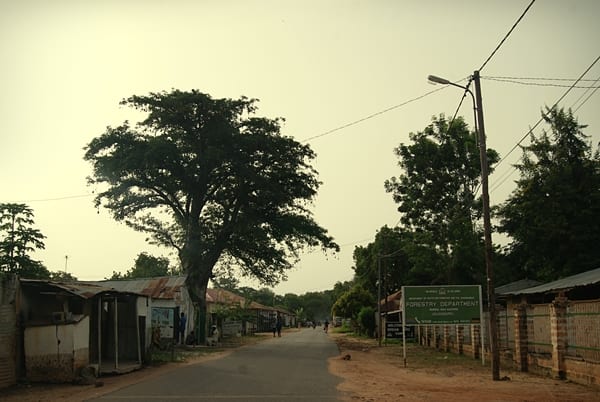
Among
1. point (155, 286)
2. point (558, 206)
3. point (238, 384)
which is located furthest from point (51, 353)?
point (558, 206)

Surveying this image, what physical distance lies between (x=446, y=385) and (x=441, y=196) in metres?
30.4

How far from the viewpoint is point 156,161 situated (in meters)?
36.5

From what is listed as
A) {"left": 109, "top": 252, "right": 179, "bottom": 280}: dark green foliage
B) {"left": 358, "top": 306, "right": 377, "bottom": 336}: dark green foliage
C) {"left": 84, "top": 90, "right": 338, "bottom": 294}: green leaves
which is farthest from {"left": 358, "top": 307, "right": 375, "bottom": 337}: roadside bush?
{"left": 109, "top": 252, "right": 179, "bottom": 280}: dark green foliage

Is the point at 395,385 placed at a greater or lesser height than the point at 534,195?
lesser

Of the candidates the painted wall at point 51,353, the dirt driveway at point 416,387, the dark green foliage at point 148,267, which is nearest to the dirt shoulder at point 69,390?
the dirt driveway at point 416,387

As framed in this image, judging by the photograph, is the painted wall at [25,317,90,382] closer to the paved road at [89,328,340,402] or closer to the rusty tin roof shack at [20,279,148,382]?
the rusty tin roof shack at [20,279,148,382]

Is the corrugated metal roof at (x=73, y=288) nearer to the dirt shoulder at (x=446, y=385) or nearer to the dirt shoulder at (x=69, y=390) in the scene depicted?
the dirt shoulder at (x=69, y=390)

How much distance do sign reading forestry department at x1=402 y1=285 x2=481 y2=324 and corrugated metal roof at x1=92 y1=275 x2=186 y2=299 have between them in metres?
16.8

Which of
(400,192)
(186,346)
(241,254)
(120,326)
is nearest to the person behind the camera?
(120,326)

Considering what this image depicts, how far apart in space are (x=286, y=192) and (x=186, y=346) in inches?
444

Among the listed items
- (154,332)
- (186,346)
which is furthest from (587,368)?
(186,346)

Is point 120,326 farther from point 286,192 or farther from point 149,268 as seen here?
point 149,268

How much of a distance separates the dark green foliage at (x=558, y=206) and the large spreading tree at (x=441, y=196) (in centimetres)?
363

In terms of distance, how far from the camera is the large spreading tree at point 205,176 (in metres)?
37.5
